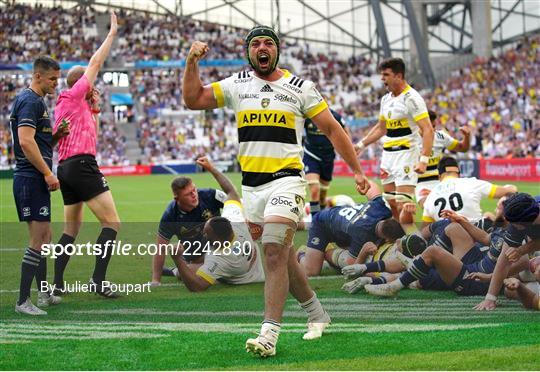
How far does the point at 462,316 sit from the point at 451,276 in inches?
40.1

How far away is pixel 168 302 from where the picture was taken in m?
8.67

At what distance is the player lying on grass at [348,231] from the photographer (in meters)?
9.48

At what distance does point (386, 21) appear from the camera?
215 ft

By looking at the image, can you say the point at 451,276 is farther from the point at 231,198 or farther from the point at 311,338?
the point at 231,198

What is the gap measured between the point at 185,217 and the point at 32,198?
190 cm

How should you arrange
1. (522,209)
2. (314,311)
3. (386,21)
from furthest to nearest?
(386,21), (522,209), (314,311)

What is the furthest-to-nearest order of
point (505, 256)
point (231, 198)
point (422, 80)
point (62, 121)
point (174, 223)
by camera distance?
1. point (422, 80)
2. point (231, 198)
3. point (174, 223)
4. point (62, 121)
5. point (505, 256)

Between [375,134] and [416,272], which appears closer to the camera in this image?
[416,272]

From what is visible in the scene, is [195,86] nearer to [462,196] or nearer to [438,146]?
[462,196]

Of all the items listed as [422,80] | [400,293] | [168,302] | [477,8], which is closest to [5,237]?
[168,302]

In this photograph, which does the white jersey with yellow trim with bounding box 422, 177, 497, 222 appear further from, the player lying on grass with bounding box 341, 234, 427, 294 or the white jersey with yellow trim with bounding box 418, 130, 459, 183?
the white jersey with yellow trim with bounding box 418, 130, 459, 183

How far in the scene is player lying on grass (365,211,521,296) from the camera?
811cm

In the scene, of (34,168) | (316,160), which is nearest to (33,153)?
(34,168)

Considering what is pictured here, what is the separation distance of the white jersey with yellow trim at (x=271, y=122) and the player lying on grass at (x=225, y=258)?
9.00 ft
